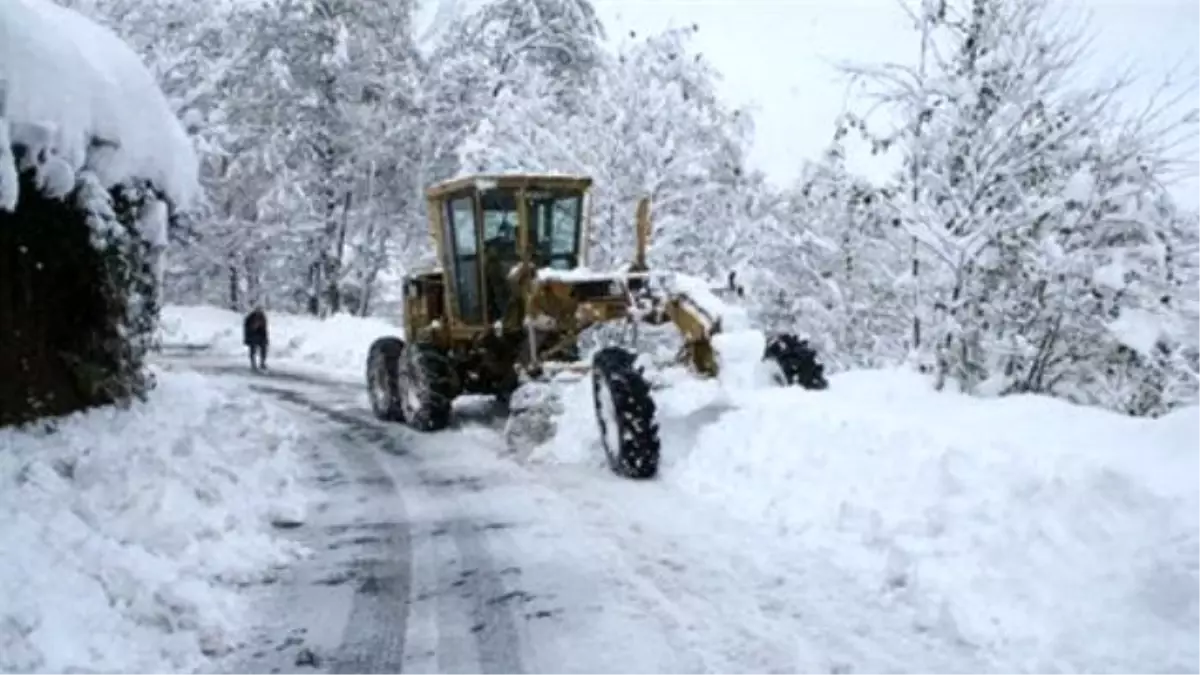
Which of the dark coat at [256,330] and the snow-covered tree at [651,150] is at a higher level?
the snow-covered tree at [651,150]

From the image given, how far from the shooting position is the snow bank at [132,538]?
15.3ft

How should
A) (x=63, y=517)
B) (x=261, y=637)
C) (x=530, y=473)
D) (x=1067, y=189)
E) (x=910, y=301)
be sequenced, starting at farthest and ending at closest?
(x=910, y=301), (x=1067, y=189), (x=530, y=473), (x=63, y=517), (x=261, y=637)

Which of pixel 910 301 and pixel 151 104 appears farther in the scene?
pixel 910 301

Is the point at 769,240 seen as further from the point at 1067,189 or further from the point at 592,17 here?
the point at 592,17

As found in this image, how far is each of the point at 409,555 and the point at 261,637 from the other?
1562 millimetres

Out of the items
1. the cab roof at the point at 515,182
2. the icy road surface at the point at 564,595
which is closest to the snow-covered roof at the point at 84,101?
the cab roof at the point at 515,182

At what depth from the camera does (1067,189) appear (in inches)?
394

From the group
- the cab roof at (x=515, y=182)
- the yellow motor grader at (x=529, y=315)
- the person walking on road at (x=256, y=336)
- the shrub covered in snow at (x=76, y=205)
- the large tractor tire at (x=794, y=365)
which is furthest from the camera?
the person walking on road at (x=256, y=336)

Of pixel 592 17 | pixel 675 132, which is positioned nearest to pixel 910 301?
pixel 675 132

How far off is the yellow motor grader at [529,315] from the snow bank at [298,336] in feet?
23.3

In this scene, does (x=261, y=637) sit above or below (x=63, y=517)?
below

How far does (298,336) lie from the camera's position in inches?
1008

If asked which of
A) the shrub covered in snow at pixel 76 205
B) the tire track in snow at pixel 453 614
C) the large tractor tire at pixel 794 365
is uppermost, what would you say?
the shrub covered in snow at pixel 76 205

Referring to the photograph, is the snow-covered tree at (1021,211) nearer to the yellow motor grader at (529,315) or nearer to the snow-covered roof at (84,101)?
the yellow motor grader at (529,315)
